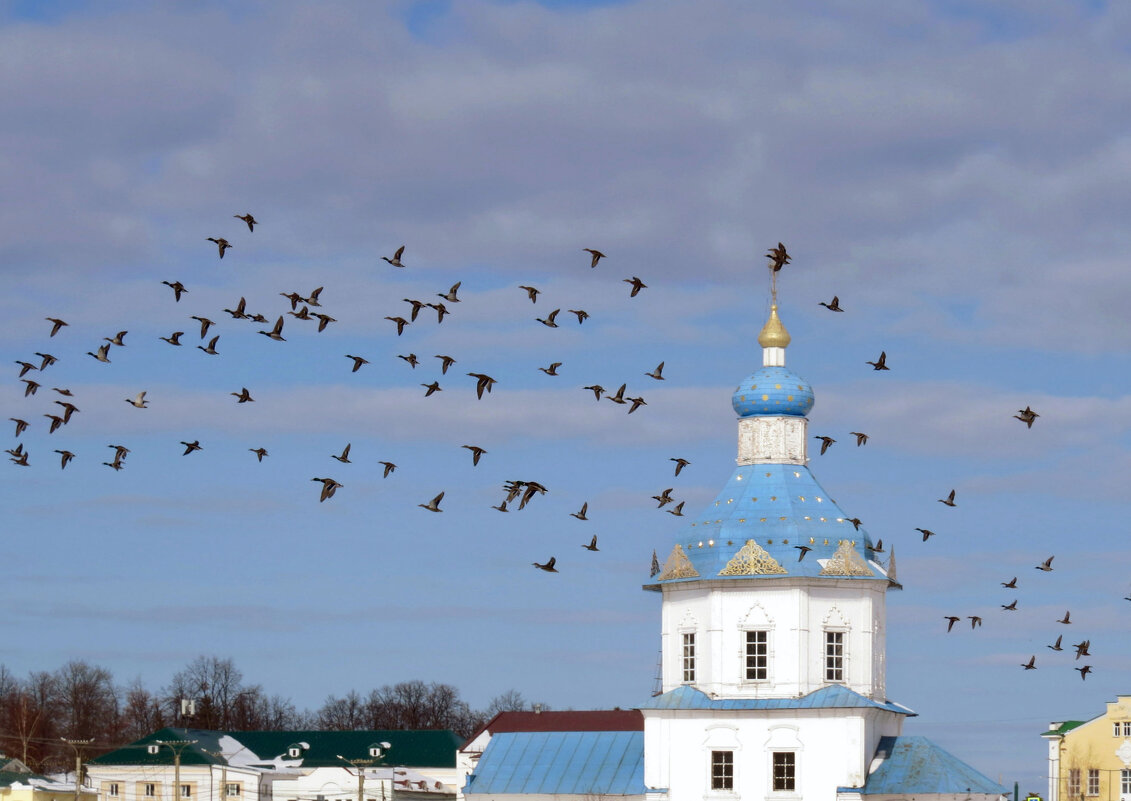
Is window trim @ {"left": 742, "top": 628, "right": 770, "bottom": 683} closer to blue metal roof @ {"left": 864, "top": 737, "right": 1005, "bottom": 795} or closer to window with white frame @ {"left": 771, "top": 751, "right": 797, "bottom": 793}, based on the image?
window with white frame @ {"left": 771, "top": 751, "right": 797, "bottom": 793}

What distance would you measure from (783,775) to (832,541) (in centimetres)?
710

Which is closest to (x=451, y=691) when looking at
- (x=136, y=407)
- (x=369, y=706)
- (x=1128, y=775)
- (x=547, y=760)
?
(x=369, y=706)

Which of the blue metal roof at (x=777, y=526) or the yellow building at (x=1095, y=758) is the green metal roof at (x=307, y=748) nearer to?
the yellow building at (x=1095, y=758)

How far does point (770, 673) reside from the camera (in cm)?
6316

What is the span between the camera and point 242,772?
95938 mm

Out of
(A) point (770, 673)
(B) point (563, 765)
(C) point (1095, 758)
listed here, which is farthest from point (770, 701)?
(C) point (1095, 758)

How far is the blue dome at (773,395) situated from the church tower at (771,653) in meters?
2.14

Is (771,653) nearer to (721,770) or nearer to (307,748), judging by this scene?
(721,770)

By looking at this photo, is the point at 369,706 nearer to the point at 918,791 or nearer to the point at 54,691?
the point at 54,691

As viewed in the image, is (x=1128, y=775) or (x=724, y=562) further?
(x=1128, y=775)

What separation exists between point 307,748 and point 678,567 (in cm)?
4427

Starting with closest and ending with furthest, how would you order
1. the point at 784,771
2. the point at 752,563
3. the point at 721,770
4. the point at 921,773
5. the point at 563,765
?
the point at 921,773, the point at 784,771, the point at 721,770, the point at 752,563, the point at 563,765

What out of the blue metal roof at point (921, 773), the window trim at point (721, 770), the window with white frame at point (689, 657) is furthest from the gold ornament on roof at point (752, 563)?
the blue metal roof at point (921, 773)

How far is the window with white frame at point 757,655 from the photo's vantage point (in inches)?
2494
